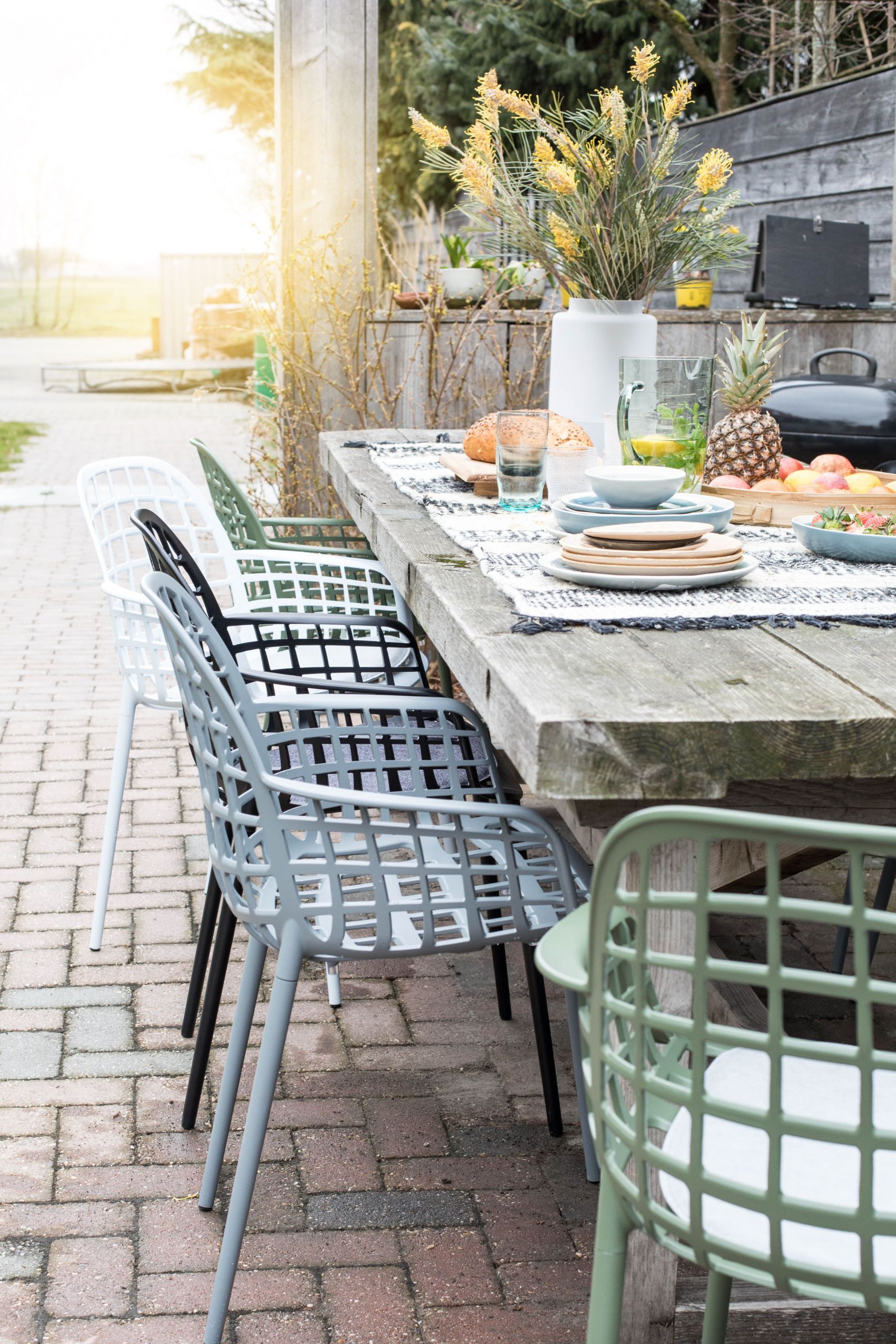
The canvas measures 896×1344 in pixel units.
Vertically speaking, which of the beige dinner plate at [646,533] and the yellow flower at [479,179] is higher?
the yellow flower at [479,179]

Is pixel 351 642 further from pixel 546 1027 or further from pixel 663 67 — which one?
pixel 663 67

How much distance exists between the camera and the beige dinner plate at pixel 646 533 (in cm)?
191

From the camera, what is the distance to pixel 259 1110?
1643 millimetres

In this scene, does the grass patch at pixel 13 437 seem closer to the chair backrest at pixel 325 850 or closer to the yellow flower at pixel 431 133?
the yellow flower at pixel 431 133

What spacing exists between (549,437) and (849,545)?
704 millimetres

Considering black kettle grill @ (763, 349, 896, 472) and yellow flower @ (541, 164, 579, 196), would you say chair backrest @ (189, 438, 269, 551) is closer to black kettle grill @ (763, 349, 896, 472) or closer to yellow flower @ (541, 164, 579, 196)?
yellow flower @ (541, 164, 579, 196)

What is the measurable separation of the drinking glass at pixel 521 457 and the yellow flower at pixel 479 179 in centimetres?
59

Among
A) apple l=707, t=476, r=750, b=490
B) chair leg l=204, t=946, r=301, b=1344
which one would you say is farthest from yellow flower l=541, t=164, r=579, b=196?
chair leg l=204, t=946, r=301, b=1344

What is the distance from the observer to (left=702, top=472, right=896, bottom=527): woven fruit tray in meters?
2.47

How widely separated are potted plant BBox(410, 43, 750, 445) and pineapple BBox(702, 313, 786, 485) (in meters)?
0.28

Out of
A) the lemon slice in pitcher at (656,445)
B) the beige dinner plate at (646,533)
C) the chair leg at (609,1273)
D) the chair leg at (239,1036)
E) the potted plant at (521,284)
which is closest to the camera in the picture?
the chair leg at (609,1273)

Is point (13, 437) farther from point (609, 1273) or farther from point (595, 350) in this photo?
point (609, 1273)

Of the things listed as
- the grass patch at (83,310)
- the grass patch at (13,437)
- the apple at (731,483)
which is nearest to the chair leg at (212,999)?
the apple at (731,483)

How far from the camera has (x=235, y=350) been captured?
1891 cm
